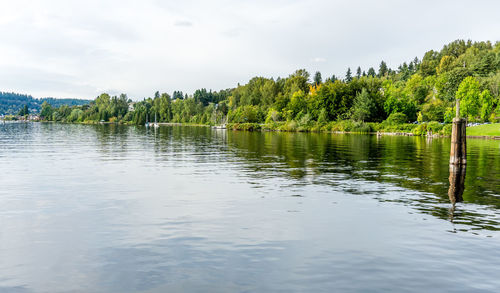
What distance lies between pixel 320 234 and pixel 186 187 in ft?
40.8

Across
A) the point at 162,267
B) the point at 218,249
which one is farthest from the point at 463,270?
the point at 162,267

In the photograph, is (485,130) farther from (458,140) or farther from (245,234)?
(245,234)

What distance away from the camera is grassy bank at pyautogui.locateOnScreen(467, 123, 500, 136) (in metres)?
97.5

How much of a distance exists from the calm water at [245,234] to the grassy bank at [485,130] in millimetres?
81496

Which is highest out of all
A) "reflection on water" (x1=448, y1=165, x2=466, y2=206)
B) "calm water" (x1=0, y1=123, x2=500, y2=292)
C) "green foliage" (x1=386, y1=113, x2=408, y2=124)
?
"green foliage" (x1=386, y1=113, x2=408, y2=124)

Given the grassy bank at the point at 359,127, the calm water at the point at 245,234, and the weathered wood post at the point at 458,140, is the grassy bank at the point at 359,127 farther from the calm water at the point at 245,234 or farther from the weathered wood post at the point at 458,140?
the calm water at the point at 245,234

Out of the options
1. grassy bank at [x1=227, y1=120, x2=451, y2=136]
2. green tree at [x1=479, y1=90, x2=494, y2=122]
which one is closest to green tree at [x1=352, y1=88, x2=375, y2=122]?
grassy bank at [x1=227, y1=120, x2=451, y2=136]

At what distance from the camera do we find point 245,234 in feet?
49.4

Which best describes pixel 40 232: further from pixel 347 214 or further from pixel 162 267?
pixel 347 214

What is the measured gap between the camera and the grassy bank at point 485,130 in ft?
320

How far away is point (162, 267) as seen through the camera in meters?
11.6

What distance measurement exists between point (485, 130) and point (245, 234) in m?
109

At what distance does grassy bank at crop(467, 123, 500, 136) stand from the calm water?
8150 centimetres

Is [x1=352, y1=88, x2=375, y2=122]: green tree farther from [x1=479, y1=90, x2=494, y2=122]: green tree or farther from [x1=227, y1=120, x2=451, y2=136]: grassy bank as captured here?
[x1=479, y1=90, x2=494, y2=122]: green tree
